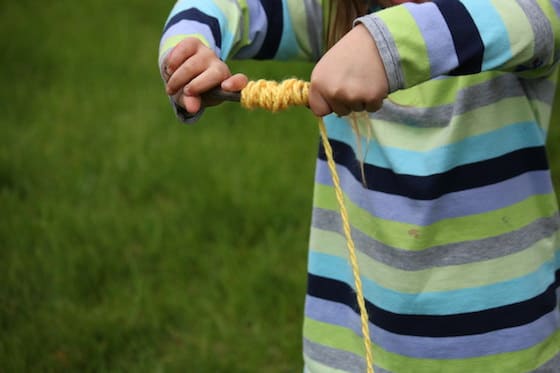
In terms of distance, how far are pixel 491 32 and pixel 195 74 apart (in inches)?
13.4

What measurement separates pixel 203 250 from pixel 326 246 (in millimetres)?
1055

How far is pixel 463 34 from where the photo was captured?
0.80 meters

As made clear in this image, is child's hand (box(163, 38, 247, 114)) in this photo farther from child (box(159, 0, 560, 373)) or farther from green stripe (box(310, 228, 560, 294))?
green stripe (box(310, 228, 560, 294))

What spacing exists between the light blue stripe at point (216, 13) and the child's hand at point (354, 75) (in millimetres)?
286

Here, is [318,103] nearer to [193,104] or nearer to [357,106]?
[357,106]

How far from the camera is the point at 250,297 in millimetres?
1990

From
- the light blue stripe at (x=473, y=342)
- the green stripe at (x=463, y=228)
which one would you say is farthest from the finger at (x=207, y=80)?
the light blue stripe at (x=473, y=342)

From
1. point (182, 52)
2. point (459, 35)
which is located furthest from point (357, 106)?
point (182, 52)

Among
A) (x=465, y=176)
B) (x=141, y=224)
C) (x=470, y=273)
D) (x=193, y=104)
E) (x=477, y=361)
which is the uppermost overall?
(x=193, y=104)

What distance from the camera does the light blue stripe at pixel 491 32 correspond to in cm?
81

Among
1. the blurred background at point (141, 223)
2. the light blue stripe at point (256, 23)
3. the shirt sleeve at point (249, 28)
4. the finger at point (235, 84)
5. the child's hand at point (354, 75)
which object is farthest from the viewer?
the blurred background at point (141, 223)

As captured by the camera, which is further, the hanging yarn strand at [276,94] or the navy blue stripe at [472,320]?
the navy blue stripe at [472,320]

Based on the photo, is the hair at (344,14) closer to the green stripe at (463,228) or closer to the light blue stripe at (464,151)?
the light blue stripe at (464,151)

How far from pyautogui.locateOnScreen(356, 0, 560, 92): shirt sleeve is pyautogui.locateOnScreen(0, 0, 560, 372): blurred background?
117cm
